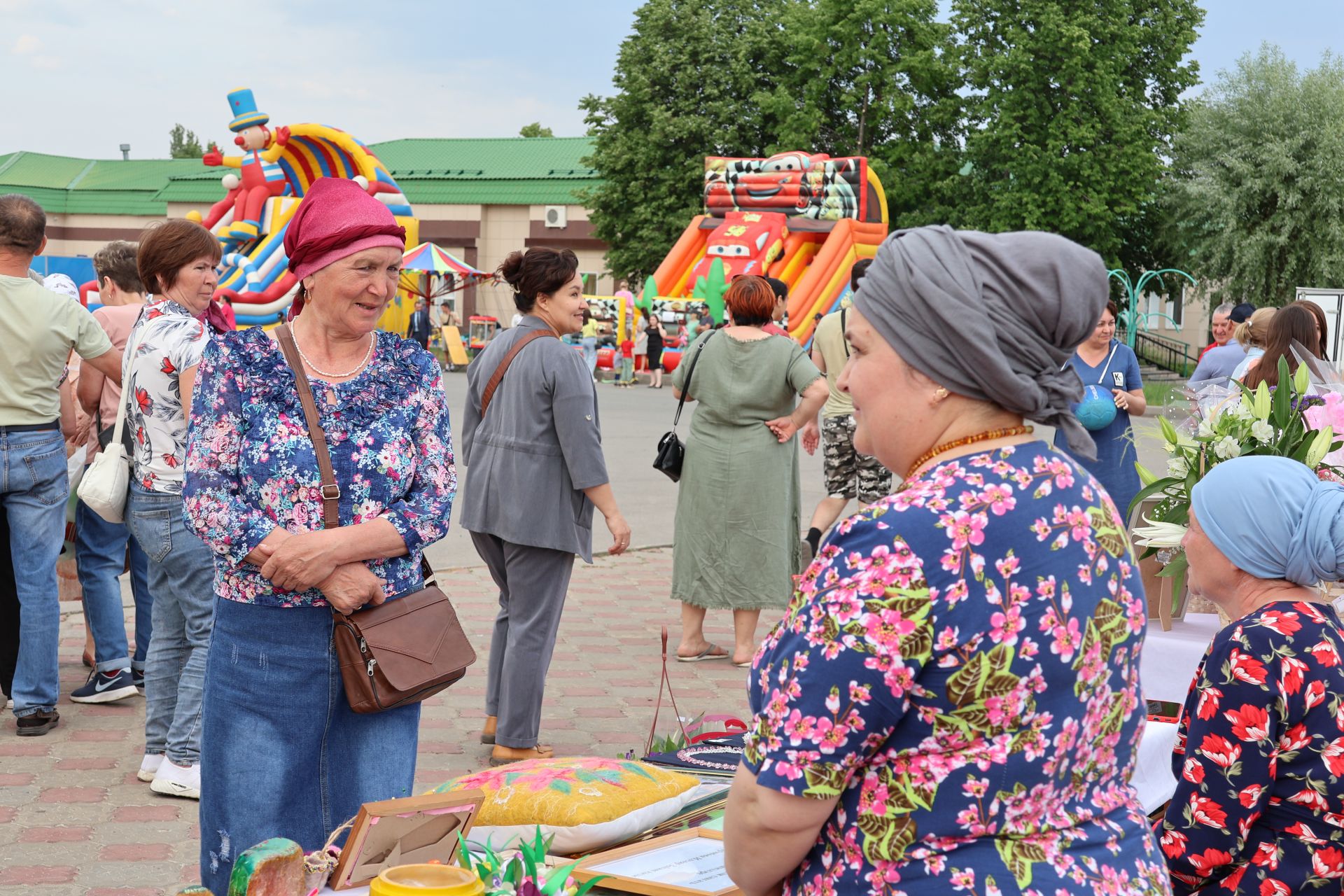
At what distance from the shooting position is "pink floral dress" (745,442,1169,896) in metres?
1.61

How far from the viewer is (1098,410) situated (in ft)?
26.2

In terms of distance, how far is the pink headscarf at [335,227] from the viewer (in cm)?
311

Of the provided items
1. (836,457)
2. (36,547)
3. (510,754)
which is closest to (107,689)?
(36,547)

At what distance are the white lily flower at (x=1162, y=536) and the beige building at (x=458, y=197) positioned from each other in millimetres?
43785

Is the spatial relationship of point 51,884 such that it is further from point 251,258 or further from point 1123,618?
point 251,258

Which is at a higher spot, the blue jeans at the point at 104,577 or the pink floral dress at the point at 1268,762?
the pink floral dress at the point at 1268,762

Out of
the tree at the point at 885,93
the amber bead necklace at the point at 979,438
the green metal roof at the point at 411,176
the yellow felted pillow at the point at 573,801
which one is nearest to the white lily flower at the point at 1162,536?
the yellow felted pillow at the point at 573,801

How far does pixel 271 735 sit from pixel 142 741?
2946mm

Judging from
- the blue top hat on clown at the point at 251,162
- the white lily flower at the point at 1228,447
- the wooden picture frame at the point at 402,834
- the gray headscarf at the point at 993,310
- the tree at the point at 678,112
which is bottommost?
the wooden picture frame at the point at 402,834

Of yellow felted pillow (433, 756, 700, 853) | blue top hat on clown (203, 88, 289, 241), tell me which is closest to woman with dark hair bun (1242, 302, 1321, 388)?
yellow felted pillow (433, 756, 700, 853)

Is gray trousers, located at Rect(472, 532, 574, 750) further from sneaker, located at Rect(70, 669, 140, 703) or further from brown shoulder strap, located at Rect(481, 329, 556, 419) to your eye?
sneaker, located at Rect(70, 669, 140, 703)

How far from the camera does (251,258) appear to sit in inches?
952

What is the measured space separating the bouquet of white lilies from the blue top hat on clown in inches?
851

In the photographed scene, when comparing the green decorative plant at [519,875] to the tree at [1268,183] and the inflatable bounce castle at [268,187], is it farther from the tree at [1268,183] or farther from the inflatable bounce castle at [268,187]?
the tree at [1268,183]
